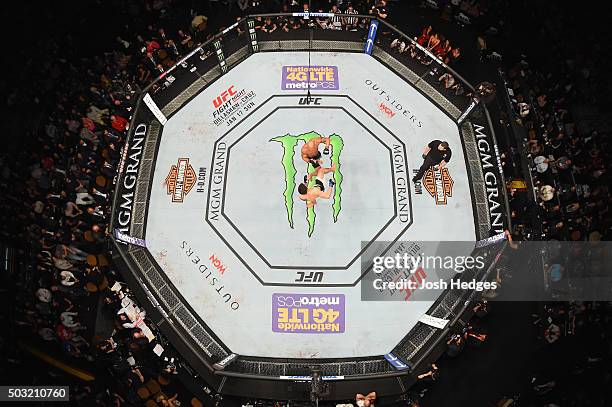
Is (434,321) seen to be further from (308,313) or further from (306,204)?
(306,204)

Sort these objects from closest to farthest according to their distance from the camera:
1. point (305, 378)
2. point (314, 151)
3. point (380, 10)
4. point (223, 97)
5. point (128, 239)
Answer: point (305, 378) → point (128, 239) → point (314, 151) → point (223, 97) → point (380, 10)

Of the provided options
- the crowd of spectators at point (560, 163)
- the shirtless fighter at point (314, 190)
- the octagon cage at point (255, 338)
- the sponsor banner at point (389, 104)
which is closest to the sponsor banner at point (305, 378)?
the octagon cage at point (255, 338)

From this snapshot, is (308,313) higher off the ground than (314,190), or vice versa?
(314,190)

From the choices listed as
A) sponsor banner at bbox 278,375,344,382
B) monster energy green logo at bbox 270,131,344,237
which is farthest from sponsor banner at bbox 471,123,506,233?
sponsor banner at bbox 278,375,344,382

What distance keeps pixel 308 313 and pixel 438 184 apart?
4.82 meters

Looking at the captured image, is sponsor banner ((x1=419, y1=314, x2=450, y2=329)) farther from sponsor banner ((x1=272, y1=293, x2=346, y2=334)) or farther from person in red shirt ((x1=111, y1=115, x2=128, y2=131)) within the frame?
person in red shirt ((x1=111, y1=115, x2=128, y2=131))

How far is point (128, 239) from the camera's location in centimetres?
1474

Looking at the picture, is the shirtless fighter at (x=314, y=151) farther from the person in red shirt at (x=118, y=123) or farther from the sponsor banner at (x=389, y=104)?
the person in red shirt at (x=118, y=123)

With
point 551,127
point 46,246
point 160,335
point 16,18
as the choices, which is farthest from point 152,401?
point 551,127

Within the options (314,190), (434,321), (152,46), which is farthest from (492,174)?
(152,46)

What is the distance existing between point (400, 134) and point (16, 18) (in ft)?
34.0

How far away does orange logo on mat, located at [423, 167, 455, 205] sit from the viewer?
15.6 meters

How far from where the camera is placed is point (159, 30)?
17359mm

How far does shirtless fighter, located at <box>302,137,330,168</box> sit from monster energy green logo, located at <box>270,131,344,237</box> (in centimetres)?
11
